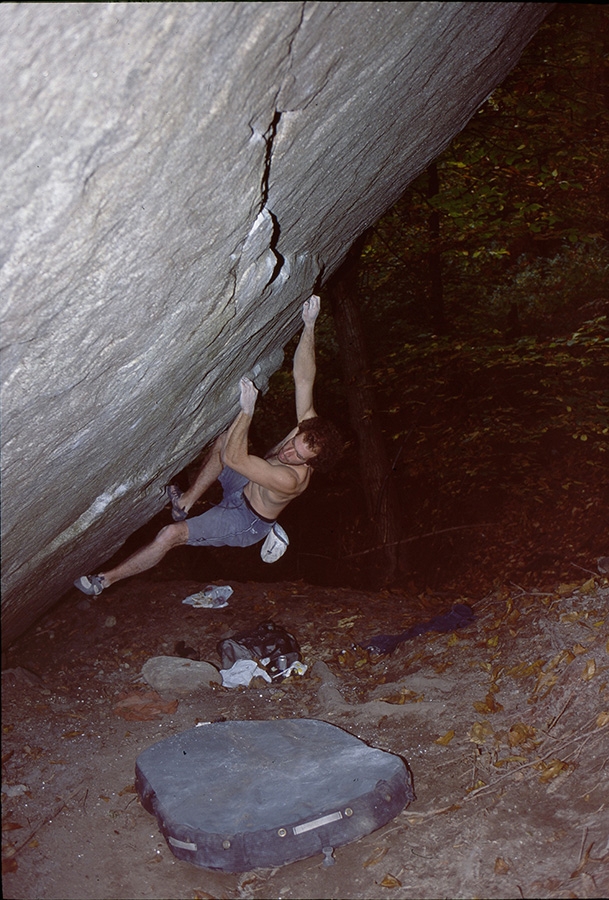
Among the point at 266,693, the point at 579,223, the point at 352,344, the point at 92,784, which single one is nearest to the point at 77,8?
the point at 92,784

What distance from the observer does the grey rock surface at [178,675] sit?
21.0ft

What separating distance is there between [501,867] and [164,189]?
371cm

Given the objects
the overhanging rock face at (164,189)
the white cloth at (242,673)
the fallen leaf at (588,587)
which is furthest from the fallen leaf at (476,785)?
the overhanging rock face at (164,189)

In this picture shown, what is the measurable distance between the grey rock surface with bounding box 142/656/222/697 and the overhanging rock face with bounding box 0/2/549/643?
165cm

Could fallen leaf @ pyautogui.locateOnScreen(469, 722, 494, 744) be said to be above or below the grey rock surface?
below

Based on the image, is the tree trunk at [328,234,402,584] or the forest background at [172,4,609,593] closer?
the forest background at [172,4,609,593]

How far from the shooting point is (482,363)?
33.1 ft

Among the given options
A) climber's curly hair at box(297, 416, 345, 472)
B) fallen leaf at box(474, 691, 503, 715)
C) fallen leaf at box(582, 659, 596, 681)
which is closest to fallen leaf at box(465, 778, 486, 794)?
fallen leaf at box(474, 691, 503, 715)

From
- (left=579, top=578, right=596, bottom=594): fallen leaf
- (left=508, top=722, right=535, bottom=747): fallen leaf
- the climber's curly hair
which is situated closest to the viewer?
(left=508, top=722, right=535, bottom=747): fallen leaf

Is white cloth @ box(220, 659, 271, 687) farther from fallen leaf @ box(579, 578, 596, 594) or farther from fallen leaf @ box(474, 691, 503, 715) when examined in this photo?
fallen leaf @ box(579, 578, 596, 594)

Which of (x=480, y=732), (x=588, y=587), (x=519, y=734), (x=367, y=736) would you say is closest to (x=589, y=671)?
(x=519, y=734)

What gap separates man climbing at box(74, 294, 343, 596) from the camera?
539 centimetres

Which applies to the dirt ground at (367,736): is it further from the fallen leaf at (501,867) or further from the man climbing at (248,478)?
the man climbing at (248,478)

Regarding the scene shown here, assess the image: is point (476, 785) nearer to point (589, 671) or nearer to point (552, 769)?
point (552, 769)
